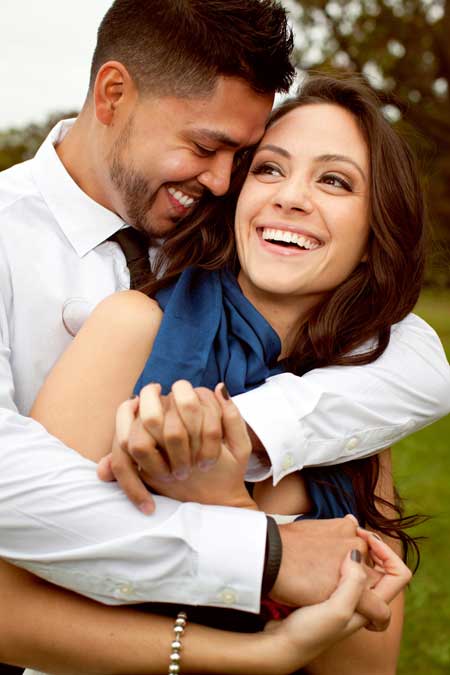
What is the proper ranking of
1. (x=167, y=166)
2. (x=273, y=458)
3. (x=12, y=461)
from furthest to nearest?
(x=167, y=166)
(x=273, y=458)
(x=12, y=461)

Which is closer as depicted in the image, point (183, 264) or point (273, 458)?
point (273, 458)

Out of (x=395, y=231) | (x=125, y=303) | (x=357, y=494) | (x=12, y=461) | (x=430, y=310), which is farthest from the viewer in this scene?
(x=430, y=310)

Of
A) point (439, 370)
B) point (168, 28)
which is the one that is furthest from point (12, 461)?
point (168, 28)

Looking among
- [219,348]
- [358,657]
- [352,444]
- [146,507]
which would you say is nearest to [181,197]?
[219,348]

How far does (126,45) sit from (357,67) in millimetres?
10316

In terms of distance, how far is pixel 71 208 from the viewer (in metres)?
2.98

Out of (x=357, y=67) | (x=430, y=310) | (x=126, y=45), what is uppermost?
(x=357, y=67)

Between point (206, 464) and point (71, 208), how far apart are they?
4.17 feet

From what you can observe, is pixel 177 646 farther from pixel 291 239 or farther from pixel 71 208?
pixel 71 208

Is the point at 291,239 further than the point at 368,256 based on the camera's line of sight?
No

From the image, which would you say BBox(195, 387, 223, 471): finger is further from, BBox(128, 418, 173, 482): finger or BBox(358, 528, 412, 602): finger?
BBox(358, 528, 412, 602): finger

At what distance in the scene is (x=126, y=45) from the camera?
3381 millimetres

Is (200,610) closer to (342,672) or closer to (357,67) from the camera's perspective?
(342,672)

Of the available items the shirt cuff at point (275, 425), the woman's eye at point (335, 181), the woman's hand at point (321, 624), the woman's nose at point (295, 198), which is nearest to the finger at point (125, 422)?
the shirt cuff at point (275, 425)
